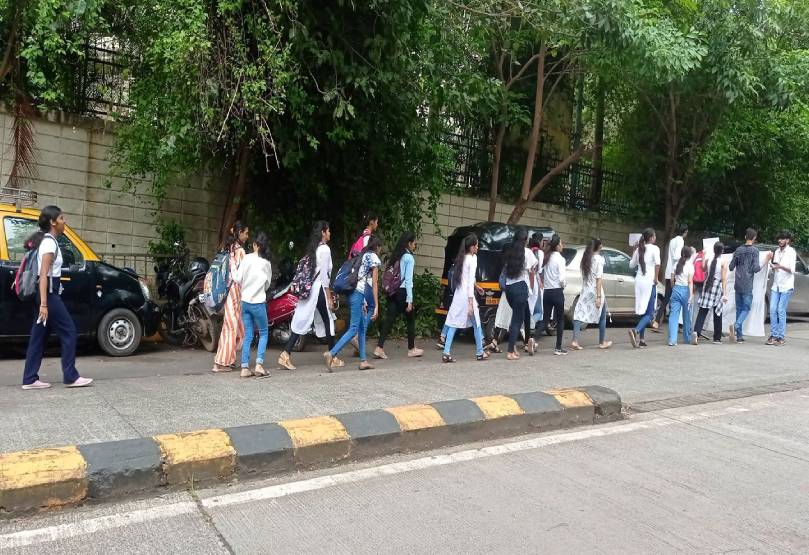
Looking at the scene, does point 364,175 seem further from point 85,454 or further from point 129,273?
point 85,454

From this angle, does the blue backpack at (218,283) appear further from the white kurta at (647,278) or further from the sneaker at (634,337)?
the white kurta at (647,278)

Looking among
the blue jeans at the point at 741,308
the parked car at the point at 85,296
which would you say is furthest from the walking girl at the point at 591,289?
the parked car at the point at 85,296

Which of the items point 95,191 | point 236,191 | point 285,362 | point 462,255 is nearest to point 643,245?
point 462,255

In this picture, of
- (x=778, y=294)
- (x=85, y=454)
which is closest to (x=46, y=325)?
(x=85, y=454)

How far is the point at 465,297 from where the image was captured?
27.3 feet

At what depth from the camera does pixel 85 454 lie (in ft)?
14.0

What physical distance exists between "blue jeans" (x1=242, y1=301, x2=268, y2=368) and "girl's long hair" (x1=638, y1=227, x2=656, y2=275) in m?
5.79

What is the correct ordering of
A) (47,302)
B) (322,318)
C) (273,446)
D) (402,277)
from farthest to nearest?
(402,277) → (322,318) → (47,302) → (273,446)

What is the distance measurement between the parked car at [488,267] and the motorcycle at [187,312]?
10.7 ft

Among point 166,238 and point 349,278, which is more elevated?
point 166,238

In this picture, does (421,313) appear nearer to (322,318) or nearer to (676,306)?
(322,318)

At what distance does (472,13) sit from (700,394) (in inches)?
220

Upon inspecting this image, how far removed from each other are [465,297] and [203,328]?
11.2 ft

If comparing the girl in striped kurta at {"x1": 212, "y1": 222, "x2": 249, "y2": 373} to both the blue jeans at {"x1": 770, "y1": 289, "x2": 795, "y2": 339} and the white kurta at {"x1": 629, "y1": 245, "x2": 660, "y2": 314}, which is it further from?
the blue jeans at {"x1": 770, "y1": 289, "x2": 795, "y2": 339}
